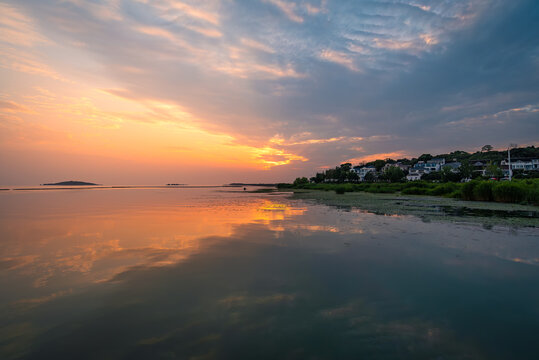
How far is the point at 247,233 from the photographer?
13.2m

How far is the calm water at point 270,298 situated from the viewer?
13.3ft

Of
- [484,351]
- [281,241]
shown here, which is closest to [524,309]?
[484,351]

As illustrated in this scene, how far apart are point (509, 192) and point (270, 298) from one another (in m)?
35.6

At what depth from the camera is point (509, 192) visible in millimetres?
28297

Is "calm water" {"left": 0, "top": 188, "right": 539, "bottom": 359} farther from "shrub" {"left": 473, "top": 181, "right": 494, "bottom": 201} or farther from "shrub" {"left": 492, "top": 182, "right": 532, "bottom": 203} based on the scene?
"shrub" {"left": 473, "top": 181, "right": 494, "bottom": 201}

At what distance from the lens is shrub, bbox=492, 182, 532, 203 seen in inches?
1090

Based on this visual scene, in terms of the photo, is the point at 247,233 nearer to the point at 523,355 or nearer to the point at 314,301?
the point at 314,301

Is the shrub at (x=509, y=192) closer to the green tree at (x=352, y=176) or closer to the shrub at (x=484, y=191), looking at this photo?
the shrub at (x=484, y=191)

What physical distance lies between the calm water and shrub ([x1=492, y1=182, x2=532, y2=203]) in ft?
75.6

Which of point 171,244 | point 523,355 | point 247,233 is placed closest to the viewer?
point 523,355

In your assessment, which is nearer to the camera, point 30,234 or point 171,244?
point 171,244

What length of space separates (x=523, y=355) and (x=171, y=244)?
1083 cm

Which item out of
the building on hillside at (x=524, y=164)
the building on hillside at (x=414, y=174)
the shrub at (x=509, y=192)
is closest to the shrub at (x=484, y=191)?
the shrub at (x=509, y=192)

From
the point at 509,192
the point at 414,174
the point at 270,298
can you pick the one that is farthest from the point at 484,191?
the point at 414,174
